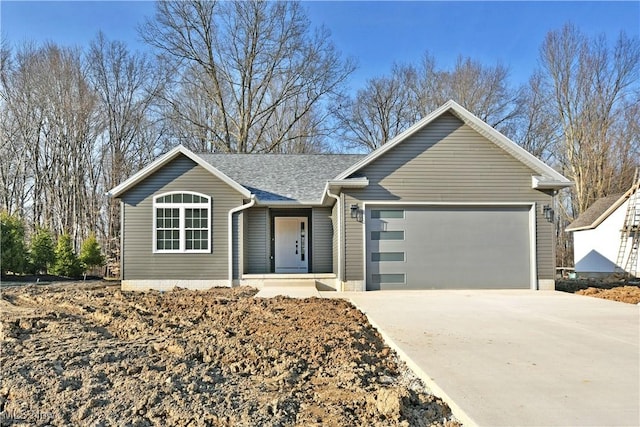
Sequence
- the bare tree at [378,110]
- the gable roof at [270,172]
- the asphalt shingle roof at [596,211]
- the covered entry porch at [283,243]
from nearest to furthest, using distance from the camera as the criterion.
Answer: the gable roof at [270,172] < the covered entry porch at [283,243] < the asphalt shingle roof at [596,211] < the bare tree at [378,110]

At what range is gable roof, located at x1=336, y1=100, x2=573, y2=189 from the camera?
10820 millimetres

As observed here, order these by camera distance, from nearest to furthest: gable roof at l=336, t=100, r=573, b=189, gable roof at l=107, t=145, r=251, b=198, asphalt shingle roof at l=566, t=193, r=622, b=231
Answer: gable roof at l=336, t=100, r=573, b=189 < gable roof at l=107, t=145, r=251, b=198 < asphalt shingle roof at l=566, t=193, r=622, b=231

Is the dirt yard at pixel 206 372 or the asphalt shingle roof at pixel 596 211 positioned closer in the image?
the dirt yard at pixel 206 372

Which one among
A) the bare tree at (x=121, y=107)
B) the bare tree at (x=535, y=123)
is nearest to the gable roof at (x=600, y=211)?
the bare tree at (x=535, y=123)

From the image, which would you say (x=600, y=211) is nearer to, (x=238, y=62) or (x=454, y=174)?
(x=454, y=174)

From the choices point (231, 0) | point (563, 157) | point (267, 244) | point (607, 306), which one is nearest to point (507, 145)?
point (607, 306)

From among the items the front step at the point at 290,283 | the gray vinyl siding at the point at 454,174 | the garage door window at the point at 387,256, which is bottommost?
the front step at the point at 290,283

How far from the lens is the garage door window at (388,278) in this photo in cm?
1093

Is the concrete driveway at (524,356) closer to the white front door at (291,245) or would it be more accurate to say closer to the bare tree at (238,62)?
the white front door at (291,245)

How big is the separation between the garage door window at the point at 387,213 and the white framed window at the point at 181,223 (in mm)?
4726

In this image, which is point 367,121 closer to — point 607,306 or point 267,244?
point 267,244

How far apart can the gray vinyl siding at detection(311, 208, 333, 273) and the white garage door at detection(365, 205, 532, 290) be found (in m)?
2.67

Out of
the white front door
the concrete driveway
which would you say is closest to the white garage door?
the concrete driveway

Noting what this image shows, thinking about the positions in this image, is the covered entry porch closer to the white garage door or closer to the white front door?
the white front door
